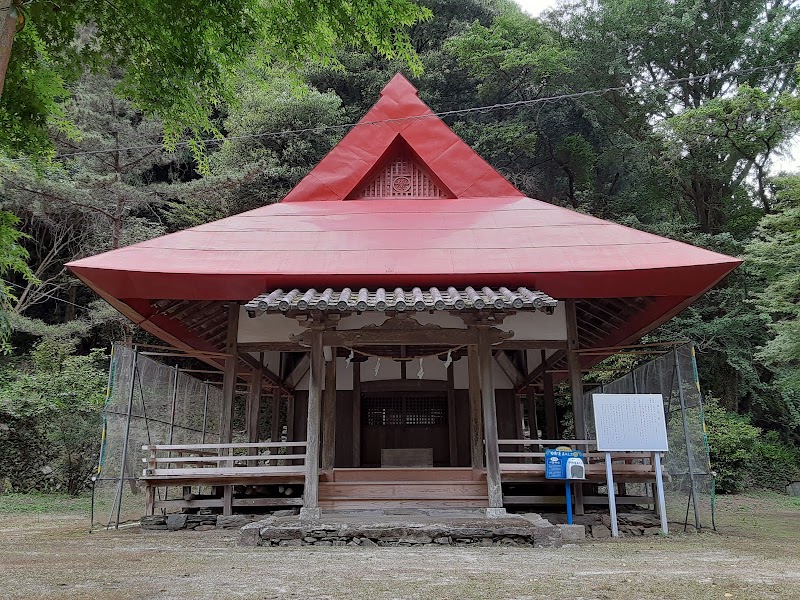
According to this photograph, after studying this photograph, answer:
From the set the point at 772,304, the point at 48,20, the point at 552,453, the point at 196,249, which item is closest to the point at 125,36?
the point at 48,20

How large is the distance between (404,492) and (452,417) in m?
3.30

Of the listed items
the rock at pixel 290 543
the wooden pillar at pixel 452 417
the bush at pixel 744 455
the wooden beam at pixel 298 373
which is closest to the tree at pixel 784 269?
the bush at pixel 744 455

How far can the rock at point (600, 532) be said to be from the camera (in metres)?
7.54

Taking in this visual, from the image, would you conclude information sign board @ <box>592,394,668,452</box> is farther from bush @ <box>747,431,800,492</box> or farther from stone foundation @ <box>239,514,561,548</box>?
bush @ <box>747,431,800,492</box>

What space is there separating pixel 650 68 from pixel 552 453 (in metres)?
19.4

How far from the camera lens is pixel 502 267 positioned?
7648mm

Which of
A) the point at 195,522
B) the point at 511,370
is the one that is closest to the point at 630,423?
the point at 511,370

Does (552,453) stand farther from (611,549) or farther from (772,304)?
(772,304)

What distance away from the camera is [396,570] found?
15.1 feet

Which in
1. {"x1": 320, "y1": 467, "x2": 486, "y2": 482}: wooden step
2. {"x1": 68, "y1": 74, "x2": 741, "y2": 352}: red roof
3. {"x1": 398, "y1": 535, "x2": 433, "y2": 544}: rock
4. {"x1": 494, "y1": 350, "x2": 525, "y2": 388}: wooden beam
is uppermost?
{"x1": 68, "y1": 74, "x2": 741, "y2": 352}: red roof

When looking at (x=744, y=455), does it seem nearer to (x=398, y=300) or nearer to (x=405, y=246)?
(x=405, y=246)

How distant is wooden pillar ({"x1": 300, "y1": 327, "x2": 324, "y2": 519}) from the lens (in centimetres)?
705

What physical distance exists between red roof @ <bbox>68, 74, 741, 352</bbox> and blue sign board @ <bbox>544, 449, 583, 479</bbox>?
2.00 m

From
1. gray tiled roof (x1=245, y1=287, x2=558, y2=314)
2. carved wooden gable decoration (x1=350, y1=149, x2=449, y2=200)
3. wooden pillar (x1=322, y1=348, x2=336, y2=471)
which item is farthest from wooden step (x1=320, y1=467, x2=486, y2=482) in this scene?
carved wooden gable decoration (x1=350, y1=149, x2=449, y2=200)
